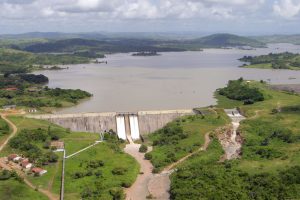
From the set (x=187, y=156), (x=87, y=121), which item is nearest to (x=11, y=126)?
(x=87, y=121)

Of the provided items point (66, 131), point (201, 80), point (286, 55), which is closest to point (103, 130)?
point (66, 131)

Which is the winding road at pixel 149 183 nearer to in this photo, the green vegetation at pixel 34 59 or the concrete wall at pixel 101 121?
the concrete wall at pixel 101 121

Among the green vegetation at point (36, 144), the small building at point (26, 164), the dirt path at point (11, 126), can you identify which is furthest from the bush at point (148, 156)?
the dirt path at point (11, 126)

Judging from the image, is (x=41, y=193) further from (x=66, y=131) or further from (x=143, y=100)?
(x=143, y=100)

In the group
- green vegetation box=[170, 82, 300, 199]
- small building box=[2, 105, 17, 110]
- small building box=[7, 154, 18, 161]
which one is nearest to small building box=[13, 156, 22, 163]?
small building box=[7, 154, 18, 161]

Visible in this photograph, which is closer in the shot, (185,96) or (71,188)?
(71,188)

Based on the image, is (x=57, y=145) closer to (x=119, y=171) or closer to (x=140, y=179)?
(x=119, y=171)
